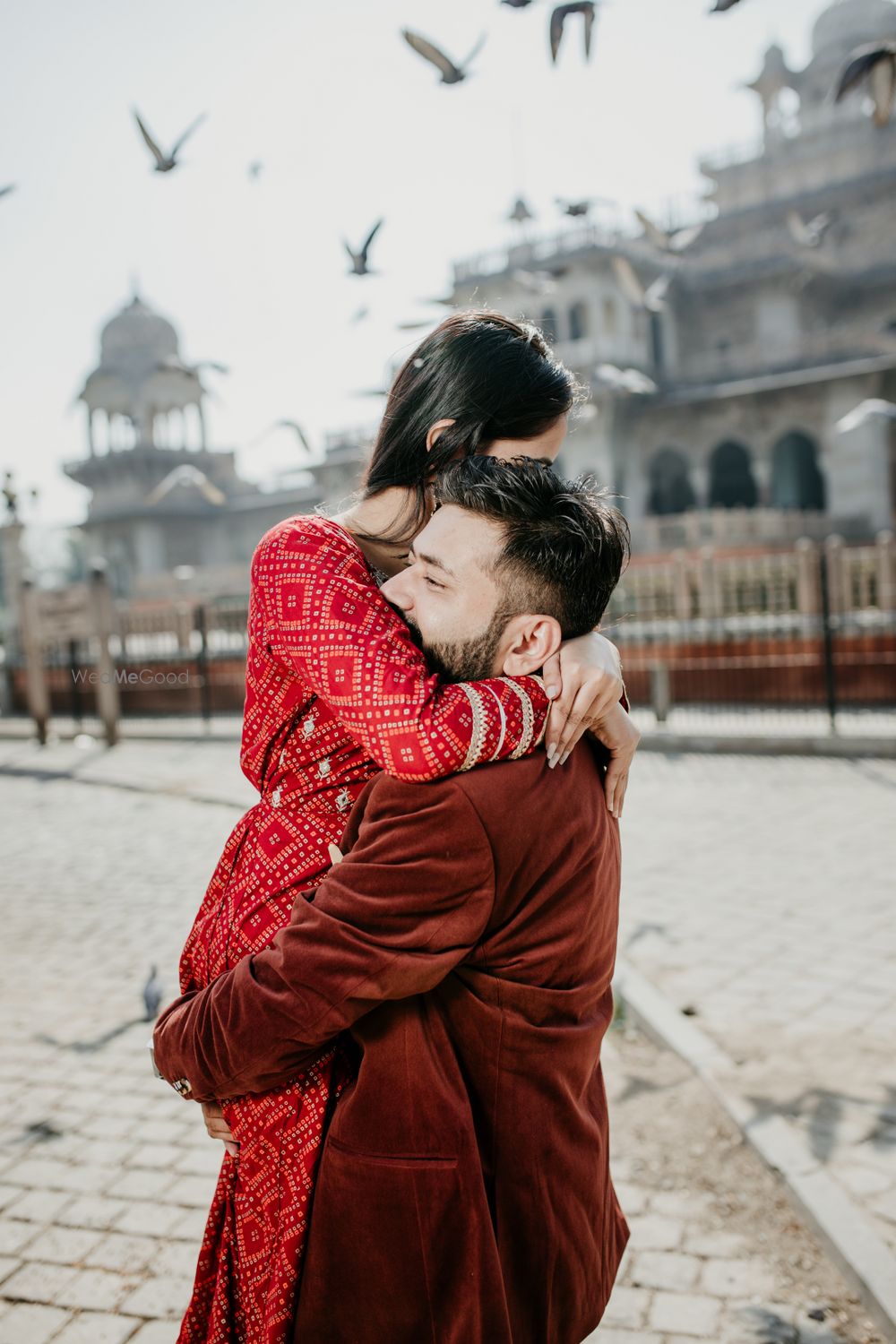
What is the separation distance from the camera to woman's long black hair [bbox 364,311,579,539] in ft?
6.11

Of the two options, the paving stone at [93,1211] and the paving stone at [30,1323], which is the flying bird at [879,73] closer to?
the paving stone at [93,1211]

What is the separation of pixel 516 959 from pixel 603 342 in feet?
104

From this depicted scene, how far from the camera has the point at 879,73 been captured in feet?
20.7

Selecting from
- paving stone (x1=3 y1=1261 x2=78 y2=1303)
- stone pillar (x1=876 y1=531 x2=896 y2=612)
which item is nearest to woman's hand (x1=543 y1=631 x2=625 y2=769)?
paving stone (x1=3 y1=1261 x2=78 y2=1303)

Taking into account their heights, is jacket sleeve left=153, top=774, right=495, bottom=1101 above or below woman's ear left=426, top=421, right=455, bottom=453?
below

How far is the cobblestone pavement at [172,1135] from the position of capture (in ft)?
9.34

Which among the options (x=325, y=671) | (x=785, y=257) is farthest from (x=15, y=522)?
(x=785, y=257)

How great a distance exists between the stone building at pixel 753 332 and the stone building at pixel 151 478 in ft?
41.0

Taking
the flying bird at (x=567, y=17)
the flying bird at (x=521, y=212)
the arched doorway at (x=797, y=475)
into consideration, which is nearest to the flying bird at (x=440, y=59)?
the flying bird at (x=567, y=17)

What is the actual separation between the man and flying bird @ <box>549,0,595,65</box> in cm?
310

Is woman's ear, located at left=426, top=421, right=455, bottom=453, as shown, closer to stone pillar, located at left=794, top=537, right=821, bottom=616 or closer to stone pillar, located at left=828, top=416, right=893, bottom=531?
stone pillar, located at left=794, top=537, right=821, bottom=616

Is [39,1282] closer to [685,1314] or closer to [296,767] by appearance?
[685,1314]

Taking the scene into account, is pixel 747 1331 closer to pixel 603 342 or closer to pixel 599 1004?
pixel 599 1004

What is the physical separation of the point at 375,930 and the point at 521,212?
18.4 m
